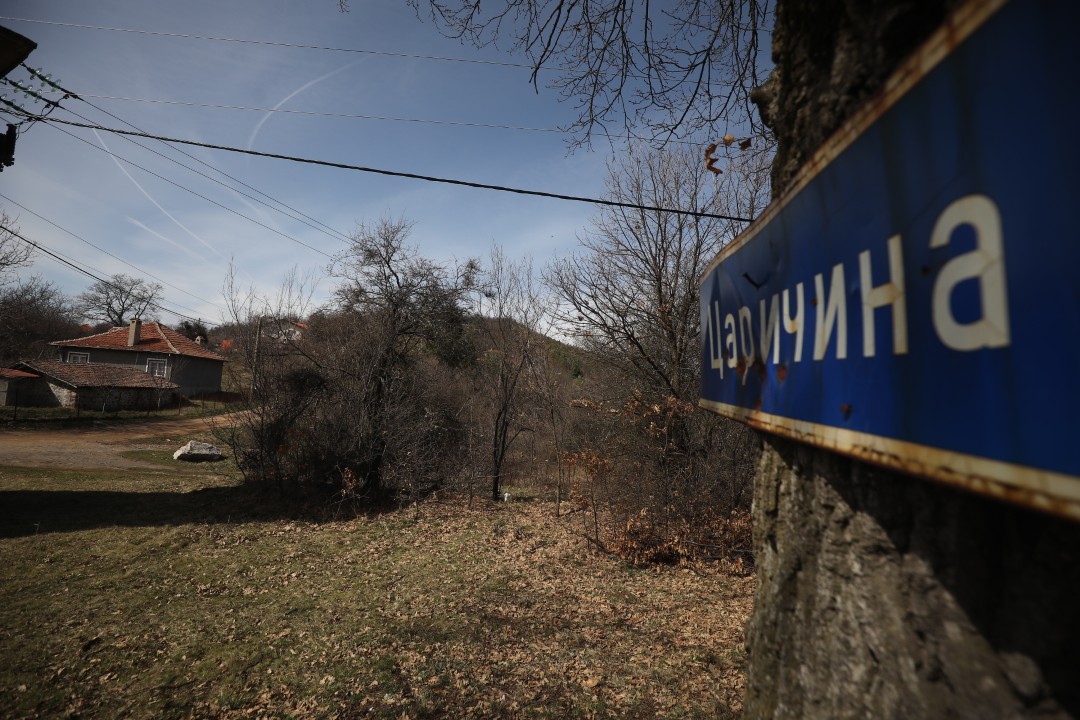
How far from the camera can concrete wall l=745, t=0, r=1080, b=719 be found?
935mm

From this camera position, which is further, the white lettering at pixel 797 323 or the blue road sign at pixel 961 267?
the white lettering at pixel 797 323

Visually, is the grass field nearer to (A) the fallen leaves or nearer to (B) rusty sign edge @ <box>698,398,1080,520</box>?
(A) the fallen leaves

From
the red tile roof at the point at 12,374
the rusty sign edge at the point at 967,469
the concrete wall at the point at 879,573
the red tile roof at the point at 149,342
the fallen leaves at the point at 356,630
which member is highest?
the red tile roof at the point at 149,342

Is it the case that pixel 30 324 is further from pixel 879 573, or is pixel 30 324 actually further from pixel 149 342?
pixel 879 573

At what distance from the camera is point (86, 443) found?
19.4 m

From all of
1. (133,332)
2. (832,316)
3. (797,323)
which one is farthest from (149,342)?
(832,316)

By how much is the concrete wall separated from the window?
148ft

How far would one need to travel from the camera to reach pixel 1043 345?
2.29 ft

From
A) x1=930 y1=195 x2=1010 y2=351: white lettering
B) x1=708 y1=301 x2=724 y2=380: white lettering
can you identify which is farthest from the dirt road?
x1=930 y1=195 x2=1010 y2=351: white lettering

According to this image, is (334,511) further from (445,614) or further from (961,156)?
(961,156)

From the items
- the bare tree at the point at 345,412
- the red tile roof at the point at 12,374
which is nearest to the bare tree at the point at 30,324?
the red tile roof at the point at 12,374

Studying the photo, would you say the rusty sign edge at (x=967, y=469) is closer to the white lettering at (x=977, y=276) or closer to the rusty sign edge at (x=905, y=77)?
the white lettering at (x=977, y=276)

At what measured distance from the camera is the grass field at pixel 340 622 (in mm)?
4547

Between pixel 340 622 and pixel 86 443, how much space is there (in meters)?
20.2
